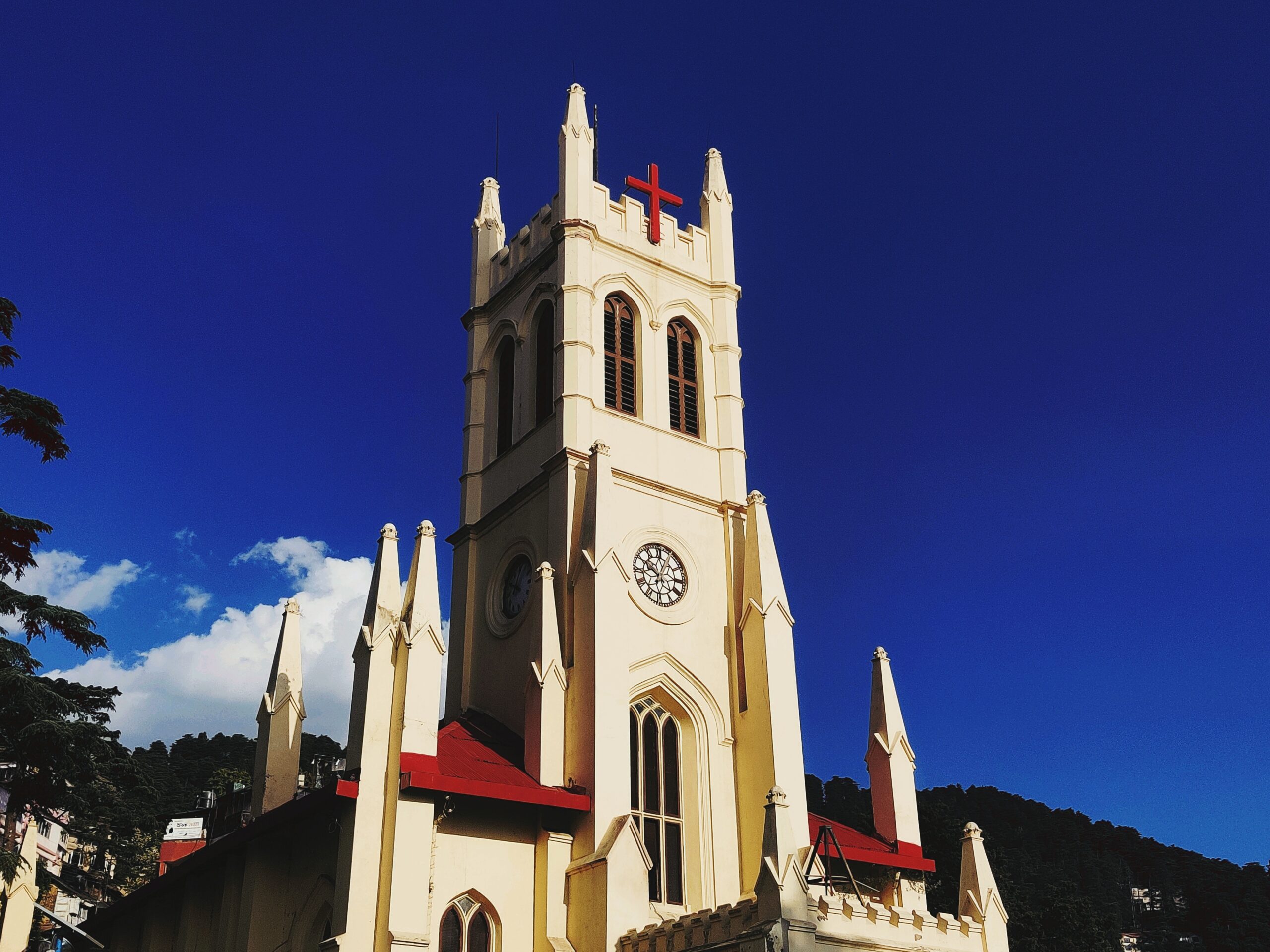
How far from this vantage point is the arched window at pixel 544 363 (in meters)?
33.3

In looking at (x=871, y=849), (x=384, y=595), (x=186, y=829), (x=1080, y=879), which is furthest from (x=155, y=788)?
(x=1080, y=879)

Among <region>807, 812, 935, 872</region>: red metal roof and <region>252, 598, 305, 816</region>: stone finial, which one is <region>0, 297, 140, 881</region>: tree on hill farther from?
<region>807, 812, 935, 872</region>: red metal roof

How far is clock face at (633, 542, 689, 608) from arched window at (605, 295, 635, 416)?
4.08 metres

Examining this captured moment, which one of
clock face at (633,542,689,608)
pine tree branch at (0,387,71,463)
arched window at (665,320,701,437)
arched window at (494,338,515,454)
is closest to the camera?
pine tree branch at (0,387,71,463)

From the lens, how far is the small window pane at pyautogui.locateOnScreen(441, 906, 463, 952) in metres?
23.6

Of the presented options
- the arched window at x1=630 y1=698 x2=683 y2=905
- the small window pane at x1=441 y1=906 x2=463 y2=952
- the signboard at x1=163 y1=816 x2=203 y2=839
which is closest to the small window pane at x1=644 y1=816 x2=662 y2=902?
the arched window at x1=630 y1=698 x2=683 y2=905

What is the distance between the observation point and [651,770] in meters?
28.1

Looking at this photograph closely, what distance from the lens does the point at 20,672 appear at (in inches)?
918

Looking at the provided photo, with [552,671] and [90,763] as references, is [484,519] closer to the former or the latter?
[552,671]

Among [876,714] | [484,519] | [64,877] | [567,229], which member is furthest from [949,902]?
[64,877]

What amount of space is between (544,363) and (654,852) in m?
13.1

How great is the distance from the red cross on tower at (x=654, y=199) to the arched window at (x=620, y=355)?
272 centimetres

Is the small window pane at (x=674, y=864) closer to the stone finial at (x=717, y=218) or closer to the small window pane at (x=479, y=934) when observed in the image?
the small window pane at (x=479, y=934)

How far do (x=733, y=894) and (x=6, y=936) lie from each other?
1587 centimetres
